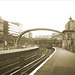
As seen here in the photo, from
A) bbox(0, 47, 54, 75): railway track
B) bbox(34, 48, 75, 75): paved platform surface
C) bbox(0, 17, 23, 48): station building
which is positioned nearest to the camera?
bbox(34, 48, 75, 75): paved platform surface

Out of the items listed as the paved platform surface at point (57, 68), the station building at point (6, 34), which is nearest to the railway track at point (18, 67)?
the paved platform surface at point (57, 68)

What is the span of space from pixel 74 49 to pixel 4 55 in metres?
15.2

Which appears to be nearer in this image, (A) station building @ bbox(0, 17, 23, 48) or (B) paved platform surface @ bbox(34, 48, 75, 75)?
(B) paved platform surface @ bbox(34, 48, 75, 75)

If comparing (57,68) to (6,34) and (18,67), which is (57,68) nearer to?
(18,67)

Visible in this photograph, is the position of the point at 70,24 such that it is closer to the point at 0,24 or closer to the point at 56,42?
the point at 56,42

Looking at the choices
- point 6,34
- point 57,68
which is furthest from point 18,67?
point 6,34

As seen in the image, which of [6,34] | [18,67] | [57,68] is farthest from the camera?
[6,34]

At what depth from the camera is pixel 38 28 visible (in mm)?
39719

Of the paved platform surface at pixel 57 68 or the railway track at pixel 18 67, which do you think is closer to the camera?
the paved platform surface at pixel 57 68

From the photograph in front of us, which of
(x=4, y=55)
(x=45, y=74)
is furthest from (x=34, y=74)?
(x=4, y=55)

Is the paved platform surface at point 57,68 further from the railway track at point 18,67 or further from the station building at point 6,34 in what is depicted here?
the station building at point 6,34

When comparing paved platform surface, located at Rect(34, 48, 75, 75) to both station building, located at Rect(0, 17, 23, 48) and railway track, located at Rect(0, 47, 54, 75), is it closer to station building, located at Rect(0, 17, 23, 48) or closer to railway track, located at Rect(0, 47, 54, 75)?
railway track, located at Rect(0, 47, 54, 75)

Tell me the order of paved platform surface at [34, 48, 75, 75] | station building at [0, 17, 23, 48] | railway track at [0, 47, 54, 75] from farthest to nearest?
station building at [0, 17, 23, 48] < railway track at [0, 47, 54, 75] < paved platform surface at [34, 48, 75, 75]

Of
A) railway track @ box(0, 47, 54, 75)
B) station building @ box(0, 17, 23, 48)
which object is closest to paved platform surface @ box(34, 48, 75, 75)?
railway track @ box(0, 47, 54, 75)
